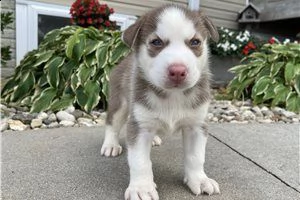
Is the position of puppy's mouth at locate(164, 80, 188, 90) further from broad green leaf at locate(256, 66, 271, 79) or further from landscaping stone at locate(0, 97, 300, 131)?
broad green leaf at locate(256, 66, 271, 79)

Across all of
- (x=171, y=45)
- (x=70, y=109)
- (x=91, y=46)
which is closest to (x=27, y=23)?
(x=91, y=46)

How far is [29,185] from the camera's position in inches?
114

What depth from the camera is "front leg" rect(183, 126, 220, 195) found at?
110 inches

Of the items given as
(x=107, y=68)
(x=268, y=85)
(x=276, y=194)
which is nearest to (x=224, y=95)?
(x=268, y=85)

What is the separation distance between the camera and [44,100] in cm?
548

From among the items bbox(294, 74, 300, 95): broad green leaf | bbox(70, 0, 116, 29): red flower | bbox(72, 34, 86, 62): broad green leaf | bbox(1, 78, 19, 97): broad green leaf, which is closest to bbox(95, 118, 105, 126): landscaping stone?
bbox(72, 34, 86, 62): broad green leaf

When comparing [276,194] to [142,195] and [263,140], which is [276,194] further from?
[263,140]

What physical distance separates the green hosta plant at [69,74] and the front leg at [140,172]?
2.80 meters

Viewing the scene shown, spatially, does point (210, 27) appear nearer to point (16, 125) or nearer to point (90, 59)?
point (16, 125)

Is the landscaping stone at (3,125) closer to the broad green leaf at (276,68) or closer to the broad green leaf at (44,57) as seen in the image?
the broad green leaf at (44,57)

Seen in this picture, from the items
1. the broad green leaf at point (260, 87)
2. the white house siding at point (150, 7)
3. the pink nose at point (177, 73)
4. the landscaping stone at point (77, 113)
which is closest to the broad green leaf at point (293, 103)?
the broad green leaf at point (260, 87)

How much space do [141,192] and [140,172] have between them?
0.13 meters

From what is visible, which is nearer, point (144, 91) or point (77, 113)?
point (144, 91)

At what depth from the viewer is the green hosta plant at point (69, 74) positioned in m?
5.52
